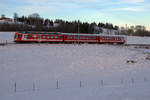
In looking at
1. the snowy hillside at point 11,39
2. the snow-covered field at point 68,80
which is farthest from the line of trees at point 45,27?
the snow-covered field at point 68,80

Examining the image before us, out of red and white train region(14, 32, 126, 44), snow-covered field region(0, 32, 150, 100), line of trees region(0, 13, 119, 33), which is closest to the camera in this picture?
snow-covered field region(0, 32, 150, 100)

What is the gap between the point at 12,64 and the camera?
23297 mm

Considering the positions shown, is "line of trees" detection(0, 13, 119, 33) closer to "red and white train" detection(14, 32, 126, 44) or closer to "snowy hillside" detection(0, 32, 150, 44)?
"red and white train" detection(14, 32, 126, 44)

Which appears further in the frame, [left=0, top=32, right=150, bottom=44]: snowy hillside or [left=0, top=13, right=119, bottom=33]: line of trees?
[left=0, top=13, right=119, bottom=33]: line of trees

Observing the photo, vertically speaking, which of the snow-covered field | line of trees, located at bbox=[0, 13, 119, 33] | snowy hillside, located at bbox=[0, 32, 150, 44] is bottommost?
the snow-covered field

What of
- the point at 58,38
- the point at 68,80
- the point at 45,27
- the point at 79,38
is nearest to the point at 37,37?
the point at 58,38

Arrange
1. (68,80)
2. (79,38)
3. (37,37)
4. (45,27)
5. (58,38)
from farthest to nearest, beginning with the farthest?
(45,27) < (79,38) < (58,38) < (37,37) < (68,80)

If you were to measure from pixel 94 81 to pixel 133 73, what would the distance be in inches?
266

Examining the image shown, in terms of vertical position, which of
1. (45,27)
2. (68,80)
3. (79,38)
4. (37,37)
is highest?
(45,27)

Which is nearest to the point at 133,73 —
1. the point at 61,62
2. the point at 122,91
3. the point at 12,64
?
the point at 122,91

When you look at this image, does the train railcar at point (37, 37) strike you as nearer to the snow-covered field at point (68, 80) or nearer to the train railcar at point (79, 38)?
the train railcar at point (79, 38)

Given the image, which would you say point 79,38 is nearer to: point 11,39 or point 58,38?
point 58,38

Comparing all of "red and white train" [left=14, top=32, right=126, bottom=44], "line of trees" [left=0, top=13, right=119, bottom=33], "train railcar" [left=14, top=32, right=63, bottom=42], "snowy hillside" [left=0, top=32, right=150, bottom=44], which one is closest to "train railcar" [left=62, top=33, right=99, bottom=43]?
"red and white train" [left=14, top=32, right=126, bottom=44]

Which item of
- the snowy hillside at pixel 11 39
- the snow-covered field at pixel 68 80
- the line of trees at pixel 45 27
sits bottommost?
the snow-covered field at pixel 68 80
